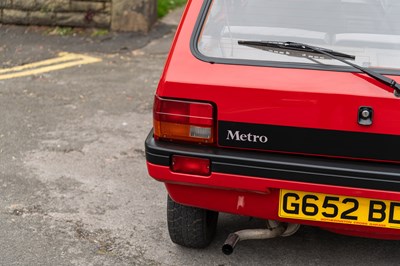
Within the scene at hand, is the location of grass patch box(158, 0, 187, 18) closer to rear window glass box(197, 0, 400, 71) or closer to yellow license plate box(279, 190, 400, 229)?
rear window glass box(197, 0, 400, 71)

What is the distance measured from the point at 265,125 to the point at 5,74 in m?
4.65

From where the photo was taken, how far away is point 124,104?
19.5 ft

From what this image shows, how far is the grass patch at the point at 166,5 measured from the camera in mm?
9281

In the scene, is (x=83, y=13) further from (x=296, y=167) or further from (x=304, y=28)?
(x=296, y=167)

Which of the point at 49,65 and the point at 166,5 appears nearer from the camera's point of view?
the point at 49,65

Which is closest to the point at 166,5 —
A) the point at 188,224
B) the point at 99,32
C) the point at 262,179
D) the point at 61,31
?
the point at 99,32

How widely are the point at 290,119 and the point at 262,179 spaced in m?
0.29

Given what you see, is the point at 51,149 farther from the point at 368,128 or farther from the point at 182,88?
the point at 368,128

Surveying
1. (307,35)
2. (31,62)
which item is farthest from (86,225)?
(31,62)

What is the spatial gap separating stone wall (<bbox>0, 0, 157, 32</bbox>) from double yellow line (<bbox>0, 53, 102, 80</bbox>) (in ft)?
3.28

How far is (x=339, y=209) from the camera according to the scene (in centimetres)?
286

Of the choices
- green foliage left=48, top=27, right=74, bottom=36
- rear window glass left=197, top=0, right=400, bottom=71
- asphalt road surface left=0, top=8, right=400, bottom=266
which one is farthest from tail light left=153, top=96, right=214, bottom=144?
green foliage left=48, top=27, right=74, bottom=36

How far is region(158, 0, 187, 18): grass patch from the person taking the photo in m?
9.28

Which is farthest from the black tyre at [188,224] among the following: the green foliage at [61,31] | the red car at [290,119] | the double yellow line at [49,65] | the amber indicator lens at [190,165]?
the green foliage at [61,31]
